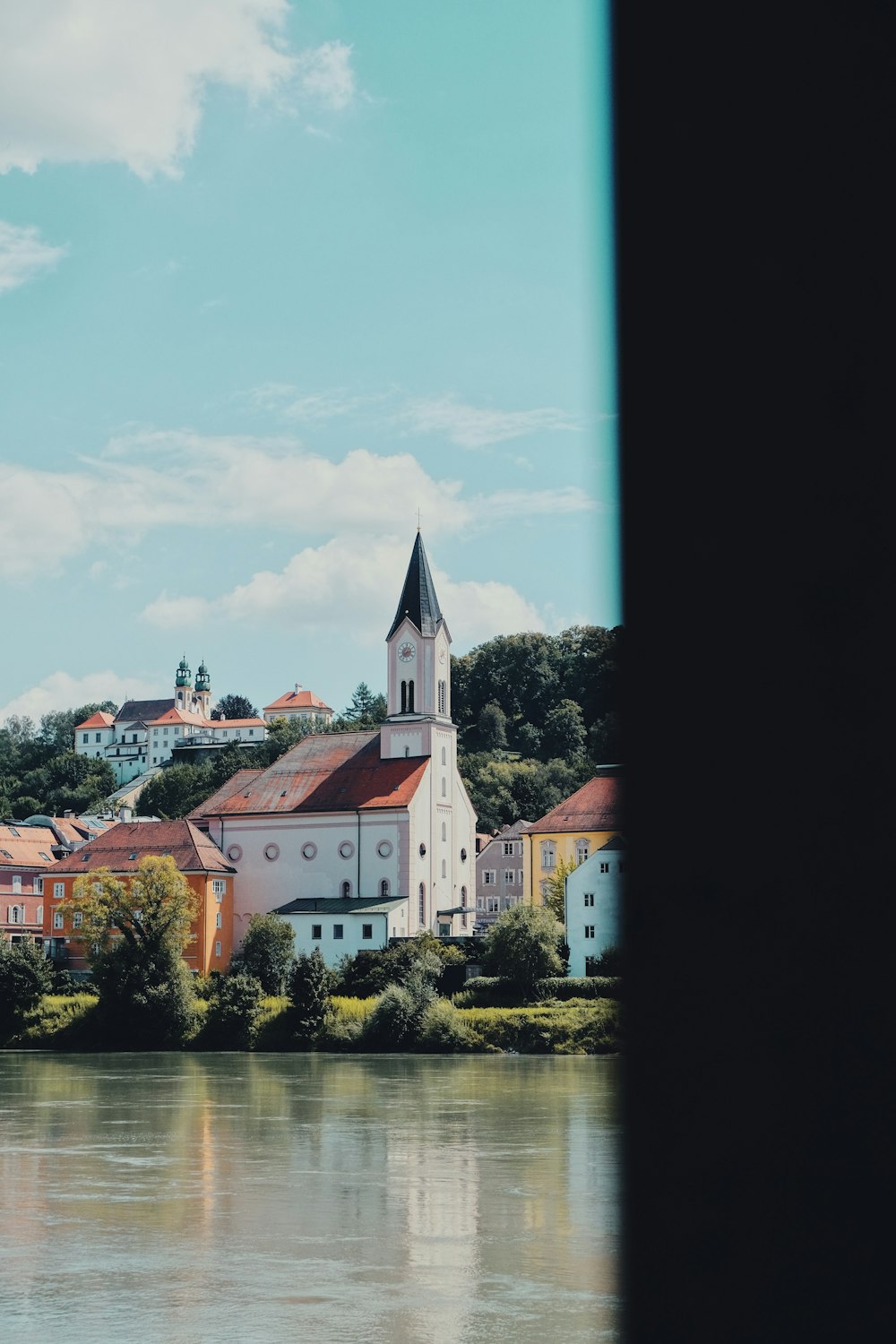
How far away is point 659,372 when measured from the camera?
12.3 meters

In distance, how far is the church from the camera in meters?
73.1

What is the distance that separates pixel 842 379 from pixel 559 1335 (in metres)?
9.23

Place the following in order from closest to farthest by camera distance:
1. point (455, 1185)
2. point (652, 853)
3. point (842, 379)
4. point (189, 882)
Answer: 1. point (842, 379)
2. point (652, 853)
3. point (455, 1185)
4. point (189, 882)

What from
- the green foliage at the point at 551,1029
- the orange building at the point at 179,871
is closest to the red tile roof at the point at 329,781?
the orange building at the point at 179,871

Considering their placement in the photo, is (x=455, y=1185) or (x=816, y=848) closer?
(x=816, y=848)

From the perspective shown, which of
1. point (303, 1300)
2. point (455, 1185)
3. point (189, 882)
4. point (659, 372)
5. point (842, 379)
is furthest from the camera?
point (189, 882)

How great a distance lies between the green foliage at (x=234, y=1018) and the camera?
59469 millimetres

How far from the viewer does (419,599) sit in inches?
3142

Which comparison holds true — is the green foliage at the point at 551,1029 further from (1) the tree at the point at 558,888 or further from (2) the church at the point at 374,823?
(2) the church at the point at 374,823

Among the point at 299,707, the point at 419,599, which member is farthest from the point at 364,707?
the point at 419,599

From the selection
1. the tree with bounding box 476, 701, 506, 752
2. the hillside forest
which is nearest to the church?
the hillside forest

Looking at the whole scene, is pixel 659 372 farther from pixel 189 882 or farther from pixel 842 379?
pixel 189 882

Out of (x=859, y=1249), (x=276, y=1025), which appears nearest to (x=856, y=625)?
(x=859, y=1249)

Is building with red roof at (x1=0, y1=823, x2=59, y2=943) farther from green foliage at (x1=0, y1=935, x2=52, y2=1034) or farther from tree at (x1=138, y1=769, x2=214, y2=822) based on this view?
tree at (x1=138, y1=769, x2=214, y2=822)
